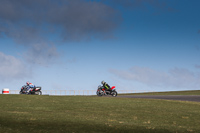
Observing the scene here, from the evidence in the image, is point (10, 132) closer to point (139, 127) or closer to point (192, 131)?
point (139, 127)

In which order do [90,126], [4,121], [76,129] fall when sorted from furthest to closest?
[4,121] → [90,126] → [76,129]

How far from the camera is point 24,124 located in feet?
42.6

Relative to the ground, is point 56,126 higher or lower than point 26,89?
lower

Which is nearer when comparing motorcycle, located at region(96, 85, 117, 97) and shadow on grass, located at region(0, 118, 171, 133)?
shadow on grass, located at region(0, 118, 171, 133)

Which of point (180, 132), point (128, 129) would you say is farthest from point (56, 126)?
point (180, 132)

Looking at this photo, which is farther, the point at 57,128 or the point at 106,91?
the point at 106,91

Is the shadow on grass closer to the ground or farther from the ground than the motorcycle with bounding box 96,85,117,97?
closer to the ground

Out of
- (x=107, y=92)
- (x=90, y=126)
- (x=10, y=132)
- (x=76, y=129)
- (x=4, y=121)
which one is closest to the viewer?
(x=10, y=132)

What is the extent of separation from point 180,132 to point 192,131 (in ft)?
2.31

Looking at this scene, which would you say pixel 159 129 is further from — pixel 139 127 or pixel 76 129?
pixel 76 129

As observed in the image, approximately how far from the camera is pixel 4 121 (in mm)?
13789

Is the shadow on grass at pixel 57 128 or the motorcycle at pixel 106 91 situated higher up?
the motorcycle at pixel 106 91

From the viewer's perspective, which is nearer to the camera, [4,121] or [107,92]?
[4,121]

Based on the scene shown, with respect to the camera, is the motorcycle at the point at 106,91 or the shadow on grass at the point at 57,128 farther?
the motorcycle at the point at 106,91
